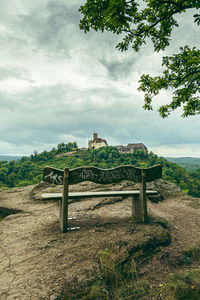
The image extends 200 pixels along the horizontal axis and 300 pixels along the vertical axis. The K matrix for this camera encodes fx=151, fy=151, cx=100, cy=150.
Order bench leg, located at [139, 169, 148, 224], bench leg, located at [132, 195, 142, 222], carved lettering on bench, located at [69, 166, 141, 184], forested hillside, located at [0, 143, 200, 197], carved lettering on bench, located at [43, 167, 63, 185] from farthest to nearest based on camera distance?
forested hillside, located at [0, 143, 200, 197], bench leg, located at [132, 195, 142, 222], bench leg, located at [139, 169, 148, 224], carved lettering on bench, located at [69, 166, 141, 184], carved lettering on bench, located at [43, 167, 63, 185]

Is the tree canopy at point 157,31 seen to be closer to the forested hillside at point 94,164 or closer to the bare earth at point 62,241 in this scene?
the bare earth at point 62,241

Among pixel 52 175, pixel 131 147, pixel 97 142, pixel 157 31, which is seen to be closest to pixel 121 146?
pixel 131 147

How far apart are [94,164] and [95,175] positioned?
66.5 metres

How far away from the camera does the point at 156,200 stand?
568 cm

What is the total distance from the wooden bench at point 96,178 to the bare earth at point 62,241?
1.15 ft

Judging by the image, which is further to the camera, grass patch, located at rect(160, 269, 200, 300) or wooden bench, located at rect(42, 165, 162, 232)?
wooden bench, located at rect(42, 165, 162, 232)

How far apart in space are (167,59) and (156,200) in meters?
5.47

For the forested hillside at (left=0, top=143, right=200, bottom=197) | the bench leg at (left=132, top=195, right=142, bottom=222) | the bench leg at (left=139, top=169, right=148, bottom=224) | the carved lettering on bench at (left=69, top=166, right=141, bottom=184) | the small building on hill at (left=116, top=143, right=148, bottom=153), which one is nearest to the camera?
the carved lettering on bench at (left=69, top=166, right=141, bottom=184)

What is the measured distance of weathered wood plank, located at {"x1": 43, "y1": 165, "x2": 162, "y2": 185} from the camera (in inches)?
113

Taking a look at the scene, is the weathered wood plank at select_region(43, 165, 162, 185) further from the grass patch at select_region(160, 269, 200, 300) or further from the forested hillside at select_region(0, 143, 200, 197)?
the forested hillside at select_region(0, 143, 200, 197)

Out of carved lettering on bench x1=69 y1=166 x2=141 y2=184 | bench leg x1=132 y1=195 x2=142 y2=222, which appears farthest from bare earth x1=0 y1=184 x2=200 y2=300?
carved lettering on bench x1=69 y1=166 x2=141 y2=184

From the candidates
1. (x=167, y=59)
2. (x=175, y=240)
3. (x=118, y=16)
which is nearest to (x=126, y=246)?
(x=175, y=240)

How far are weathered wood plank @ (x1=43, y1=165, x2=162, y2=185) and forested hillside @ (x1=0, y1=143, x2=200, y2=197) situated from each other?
2720 centimetres

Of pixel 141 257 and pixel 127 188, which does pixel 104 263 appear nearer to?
pixel 141 257
